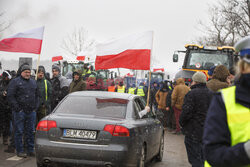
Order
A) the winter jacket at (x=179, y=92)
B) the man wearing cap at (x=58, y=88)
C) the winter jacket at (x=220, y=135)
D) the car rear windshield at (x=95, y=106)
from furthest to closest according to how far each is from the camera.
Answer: the winter jacket at (x=179, y=92) → the man wearing cap at (x=58, y=88) → the car rear windshield at (x=95, y=106) → the winter jacket at (x=220, y=135)

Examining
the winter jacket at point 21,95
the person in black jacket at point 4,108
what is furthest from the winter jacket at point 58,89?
the winter jacket at point 21,95

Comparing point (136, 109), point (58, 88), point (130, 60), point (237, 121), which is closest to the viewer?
point (237, 121)

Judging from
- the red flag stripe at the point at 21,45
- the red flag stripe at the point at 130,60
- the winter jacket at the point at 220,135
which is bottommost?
the winter jacket at the point at 220,135

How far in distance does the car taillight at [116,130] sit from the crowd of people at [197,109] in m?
0.90

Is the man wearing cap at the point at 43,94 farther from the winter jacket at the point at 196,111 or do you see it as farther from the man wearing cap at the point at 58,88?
the winter jacket at the point at 196,111

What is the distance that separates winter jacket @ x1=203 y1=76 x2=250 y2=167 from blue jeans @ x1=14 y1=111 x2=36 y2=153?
6.86 meters

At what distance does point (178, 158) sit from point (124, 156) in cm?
374

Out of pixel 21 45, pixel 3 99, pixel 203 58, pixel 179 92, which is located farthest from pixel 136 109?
pixel 203 58

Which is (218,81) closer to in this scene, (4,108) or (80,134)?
(80,134)

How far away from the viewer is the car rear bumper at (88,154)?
6.02 meters

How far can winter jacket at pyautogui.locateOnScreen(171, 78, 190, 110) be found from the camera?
13.4 m

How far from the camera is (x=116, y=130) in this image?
6164 millimetres

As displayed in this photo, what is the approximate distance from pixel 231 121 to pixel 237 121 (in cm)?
3

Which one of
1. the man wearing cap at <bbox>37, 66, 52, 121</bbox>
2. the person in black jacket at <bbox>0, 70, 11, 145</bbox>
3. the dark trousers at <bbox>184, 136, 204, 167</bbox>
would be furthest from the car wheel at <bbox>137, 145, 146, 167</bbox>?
the person in black jacket at <bbox>0, 70, 11, 145</bbox>
